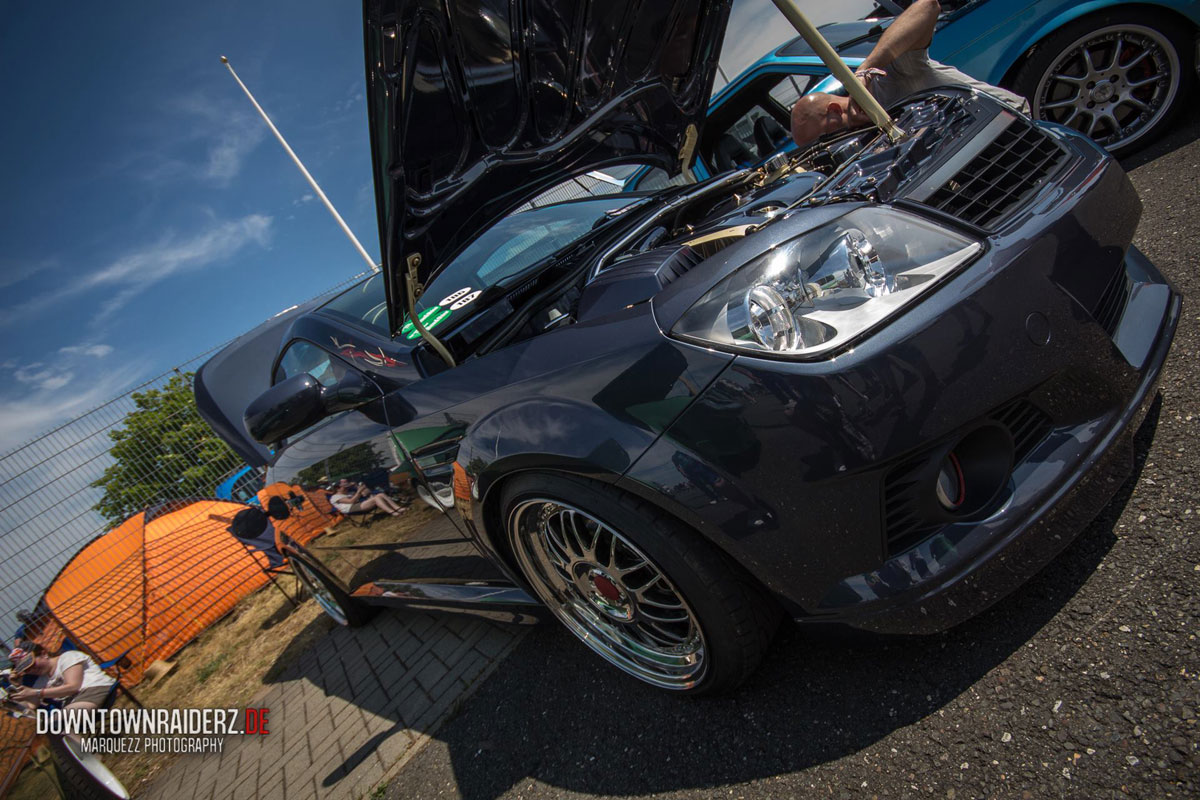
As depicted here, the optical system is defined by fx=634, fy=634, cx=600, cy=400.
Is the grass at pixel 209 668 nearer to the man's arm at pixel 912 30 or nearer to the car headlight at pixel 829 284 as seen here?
the car headlight at pixel 829 284

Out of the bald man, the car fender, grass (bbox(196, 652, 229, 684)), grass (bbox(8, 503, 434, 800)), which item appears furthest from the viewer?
grass (bbox(196, 652, 229, 684))

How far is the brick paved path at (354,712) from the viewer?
8.54ft

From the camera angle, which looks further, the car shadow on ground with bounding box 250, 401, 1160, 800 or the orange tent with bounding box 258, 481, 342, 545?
the orange tent with bounding box 258, 481, 342, 545

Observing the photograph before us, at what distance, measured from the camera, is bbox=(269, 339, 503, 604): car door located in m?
2.17

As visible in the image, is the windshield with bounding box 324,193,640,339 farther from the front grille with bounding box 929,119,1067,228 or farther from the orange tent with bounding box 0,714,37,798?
the orange tent with bounding box 0,714,37,798

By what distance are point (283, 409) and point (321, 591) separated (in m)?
2.33

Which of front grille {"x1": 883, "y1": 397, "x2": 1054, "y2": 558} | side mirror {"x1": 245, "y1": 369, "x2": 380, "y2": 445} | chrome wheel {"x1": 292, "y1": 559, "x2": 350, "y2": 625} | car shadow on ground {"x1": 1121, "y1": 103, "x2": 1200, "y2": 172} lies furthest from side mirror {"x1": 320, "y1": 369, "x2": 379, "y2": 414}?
car shadow on ground {"x1": 1121, "y1": 103, "x2": 1200, "y2": 172}

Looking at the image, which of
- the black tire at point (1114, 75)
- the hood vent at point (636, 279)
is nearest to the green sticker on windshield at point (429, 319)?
the hood vent at point (636, 279)

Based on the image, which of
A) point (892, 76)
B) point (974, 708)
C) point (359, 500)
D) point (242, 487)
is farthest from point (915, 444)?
point (242, 487)

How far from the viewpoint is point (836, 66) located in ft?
6.53

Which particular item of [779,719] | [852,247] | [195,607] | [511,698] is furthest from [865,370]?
[195,607]

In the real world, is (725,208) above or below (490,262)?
below

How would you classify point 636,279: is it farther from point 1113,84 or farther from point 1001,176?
point 1113,84

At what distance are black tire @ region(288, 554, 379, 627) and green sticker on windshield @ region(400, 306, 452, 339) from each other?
75.4 inches
